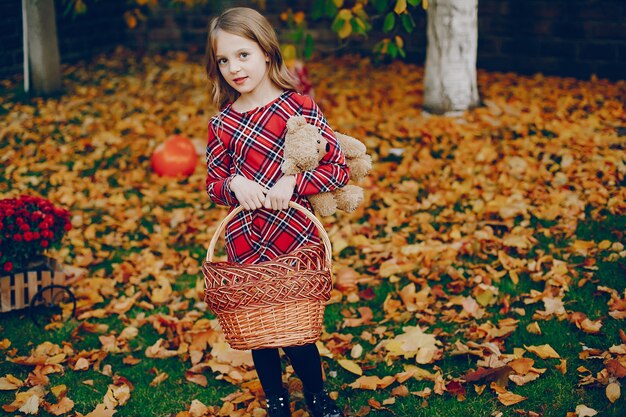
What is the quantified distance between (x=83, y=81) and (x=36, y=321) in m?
5.19

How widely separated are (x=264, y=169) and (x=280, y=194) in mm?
176

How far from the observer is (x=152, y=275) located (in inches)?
173

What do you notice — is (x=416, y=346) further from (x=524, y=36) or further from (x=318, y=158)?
(x=524, y=36)

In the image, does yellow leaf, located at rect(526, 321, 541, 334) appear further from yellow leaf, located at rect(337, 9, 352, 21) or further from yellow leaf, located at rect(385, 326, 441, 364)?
yellow leaf, located at rect(337, 9, 352, 21)

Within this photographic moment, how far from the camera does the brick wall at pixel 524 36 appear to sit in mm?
7562

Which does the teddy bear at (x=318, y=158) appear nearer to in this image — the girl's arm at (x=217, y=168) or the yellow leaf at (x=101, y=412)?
the girl's arm at (x=217, y=168)

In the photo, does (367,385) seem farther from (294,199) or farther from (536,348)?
(294,199)

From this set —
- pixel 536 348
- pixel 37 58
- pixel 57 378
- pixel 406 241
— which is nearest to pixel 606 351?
pixel 536 348

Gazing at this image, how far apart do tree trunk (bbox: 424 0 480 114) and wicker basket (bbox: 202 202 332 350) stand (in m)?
4.22

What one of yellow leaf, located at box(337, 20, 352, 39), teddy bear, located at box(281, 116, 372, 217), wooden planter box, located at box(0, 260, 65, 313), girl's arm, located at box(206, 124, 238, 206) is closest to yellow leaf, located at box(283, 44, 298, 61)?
yellow leaf, located at box(337, 20, 352, 39)

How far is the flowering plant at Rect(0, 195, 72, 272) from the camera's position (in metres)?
3.81

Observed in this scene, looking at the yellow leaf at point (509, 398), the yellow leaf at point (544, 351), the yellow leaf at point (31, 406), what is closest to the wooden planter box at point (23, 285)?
the yellow leaf at point (31, 406)

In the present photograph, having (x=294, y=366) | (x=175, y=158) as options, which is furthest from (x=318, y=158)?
(x=175, y=158)

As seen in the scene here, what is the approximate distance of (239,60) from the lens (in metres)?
2.53
